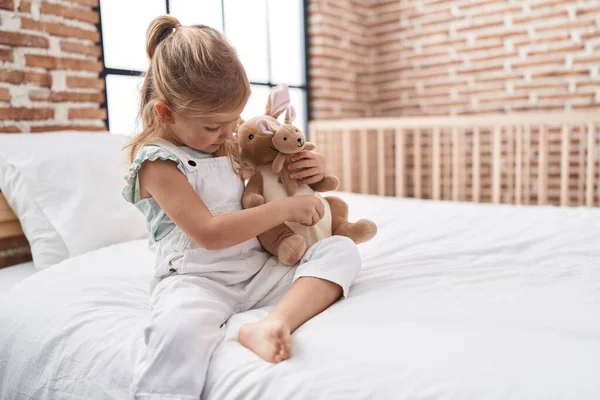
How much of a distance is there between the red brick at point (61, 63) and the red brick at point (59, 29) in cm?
9

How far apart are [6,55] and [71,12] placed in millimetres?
354

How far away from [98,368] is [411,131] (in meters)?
3.44

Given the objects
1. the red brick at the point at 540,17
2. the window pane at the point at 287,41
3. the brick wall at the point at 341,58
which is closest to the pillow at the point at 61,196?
the window pane at the point at 287,41

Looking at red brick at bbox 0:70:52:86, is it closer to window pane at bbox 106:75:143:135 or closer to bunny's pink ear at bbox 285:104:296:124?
window pane at bbox 106:75:143:135

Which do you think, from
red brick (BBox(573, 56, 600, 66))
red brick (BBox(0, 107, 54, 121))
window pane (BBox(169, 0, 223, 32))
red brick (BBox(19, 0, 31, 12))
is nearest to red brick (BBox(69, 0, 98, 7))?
red brick (BBox(19, 0, 31, 12))

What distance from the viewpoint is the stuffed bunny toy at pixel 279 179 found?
1.12 meters

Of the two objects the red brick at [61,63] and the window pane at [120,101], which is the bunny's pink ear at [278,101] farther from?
the window pane at [120,101]

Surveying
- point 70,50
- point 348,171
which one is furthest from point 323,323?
point 348,171

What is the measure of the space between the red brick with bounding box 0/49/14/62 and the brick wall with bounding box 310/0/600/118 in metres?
2.20

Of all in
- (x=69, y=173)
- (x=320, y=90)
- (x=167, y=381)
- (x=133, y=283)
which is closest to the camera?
(x=167, y=381)

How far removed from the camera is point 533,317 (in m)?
0.89

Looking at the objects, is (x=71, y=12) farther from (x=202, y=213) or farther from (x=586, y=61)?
(x=586, y=61)

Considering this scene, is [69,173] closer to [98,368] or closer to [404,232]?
[98,368]

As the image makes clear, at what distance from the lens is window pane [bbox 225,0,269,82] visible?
9.93 feet
